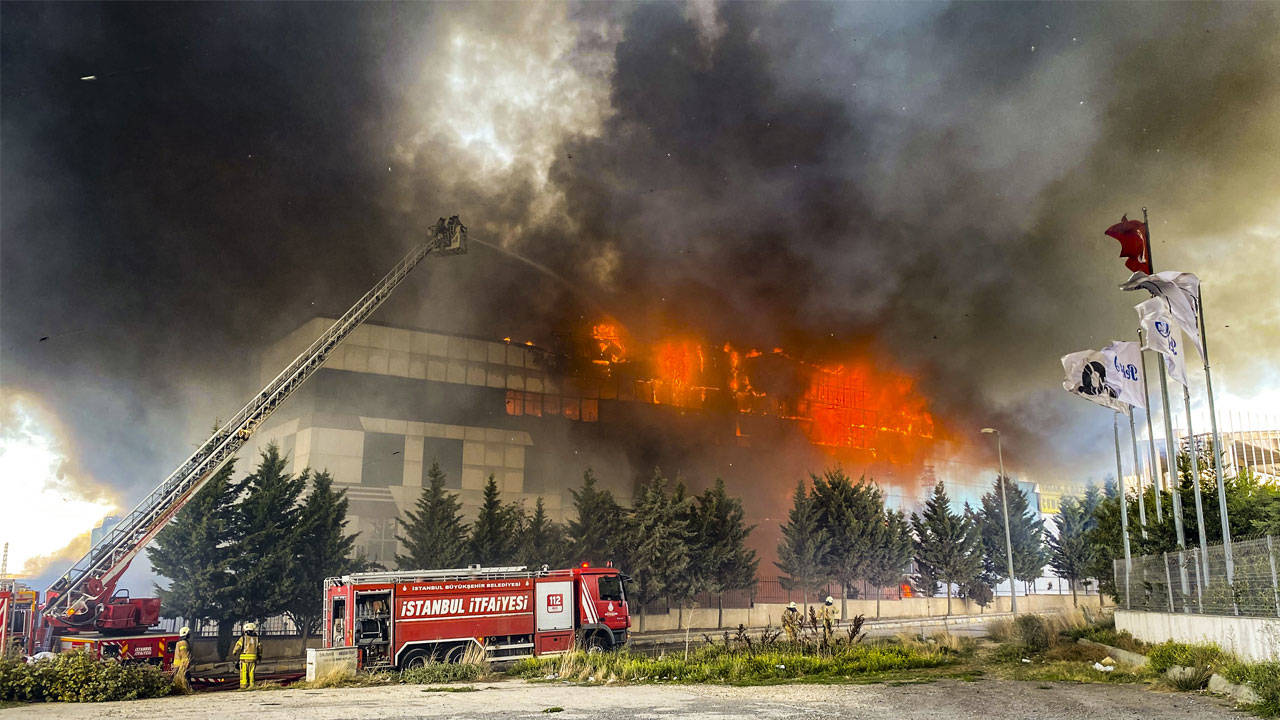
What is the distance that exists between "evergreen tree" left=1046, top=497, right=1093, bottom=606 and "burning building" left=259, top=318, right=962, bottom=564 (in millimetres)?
21055

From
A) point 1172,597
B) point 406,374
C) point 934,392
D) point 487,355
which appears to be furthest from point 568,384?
point 1172,597

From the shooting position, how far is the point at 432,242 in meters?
51.4

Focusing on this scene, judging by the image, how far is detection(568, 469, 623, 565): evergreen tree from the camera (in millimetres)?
42062

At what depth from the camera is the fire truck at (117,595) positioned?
76.9 ft

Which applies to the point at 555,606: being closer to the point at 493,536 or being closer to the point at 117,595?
the point at 493,536

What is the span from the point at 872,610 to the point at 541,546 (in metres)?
22.9

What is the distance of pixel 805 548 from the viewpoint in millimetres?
46844

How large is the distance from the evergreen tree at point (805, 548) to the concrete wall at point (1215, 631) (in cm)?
2266

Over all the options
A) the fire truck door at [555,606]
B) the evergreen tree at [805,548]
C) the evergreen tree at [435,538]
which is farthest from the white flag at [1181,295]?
the evergreen tree at [435,538]

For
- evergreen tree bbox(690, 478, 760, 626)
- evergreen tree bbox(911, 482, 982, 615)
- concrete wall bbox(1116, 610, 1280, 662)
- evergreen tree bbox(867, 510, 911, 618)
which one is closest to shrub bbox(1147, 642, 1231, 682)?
concrete wall bbox(1116, 610, 1280, 662)

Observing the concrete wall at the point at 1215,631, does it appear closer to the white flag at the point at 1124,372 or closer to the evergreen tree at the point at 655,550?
the white flag at the point at 1124,372

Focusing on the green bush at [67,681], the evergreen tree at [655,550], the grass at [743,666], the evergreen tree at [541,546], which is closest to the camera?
the green bush at [67,681]

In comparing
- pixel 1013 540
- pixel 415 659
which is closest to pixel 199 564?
pixel 415 659

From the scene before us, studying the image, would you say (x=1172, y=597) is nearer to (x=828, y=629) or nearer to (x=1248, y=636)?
(x=1248, y=636)
